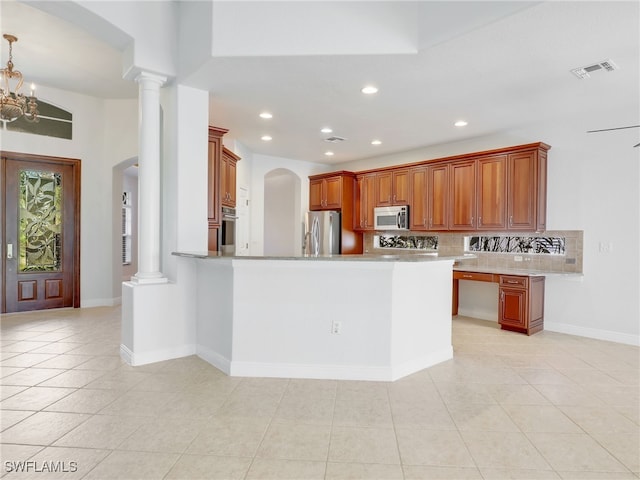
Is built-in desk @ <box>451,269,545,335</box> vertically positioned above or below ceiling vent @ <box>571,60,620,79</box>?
below

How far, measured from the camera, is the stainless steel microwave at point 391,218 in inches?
255

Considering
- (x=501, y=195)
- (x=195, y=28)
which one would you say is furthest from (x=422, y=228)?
(x=195, y=28)

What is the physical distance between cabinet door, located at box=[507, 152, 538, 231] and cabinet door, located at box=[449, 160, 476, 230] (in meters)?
0.53

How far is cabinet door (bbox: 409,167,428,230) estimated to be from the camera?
6219 mm

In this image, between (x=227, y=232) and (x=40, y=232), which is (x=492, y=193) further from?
(x=40, y=232)

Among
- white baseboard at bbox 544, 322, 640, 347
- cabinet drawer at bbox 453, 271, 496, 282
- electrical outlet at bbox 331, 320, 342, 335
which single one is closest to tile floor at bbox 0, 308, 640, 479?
electrical outlet at bbox 331, 320, 342, 335

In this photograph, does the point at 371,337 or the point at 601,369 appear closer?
the point at 371,337

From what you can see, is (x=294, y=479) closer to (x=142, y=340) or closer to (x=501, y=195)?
(x=142, y=340)

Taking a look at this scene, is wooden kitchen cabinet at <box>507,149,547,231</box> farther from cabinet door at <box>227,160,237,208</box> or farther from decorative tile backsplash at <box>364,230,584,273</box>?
cabinet door at <box>227,160,237,208</box>

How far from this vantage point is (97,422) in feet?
8.20

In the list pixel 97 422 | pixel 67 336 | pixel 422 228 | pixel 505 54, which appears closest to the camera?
pixel 97 422

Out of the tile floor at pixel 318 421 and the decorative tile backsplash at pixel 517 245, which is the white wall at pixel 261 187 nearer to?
the decorative tile backsplash at pixel 517 245

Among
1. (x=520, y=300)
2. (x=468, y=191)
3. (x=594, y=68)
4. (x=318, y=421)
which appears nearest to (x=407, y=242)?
(x=468, y=191)

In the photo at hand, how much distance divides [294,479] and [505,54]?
3.40 meters
